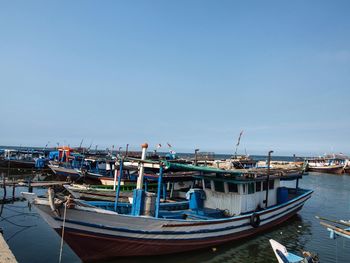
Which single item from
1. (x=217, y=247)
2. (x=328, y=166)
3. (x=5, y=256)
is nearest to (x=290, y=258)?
(x=217, y=247)

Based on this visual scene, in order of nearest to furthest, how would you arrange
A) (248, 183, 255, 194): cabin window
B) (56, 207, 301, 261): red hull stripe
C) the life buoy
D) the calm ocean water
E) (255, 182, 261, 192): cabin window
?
(56, 207, 301, 261): red hull stripe, the calm ocean water, the life buoy, (248, 183, 255, 194): cabin window, (255, 182, 261, 192): cabin window

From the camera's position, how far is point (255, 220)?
1641 cm

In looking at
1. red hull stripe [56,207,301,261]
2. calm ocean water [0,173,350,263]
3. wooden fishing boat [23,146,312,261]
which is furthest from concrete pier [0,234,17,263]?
calm ocean water [0,173,350,263]

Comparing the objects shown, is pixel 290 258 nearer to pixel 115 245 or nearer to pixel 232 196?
pixel 232 196

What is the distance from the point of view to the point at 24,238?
15.4m

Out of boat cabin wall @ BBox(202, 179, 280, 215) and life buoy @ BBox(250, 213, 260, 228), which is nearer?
life buoy @ BBox(250, 213, 260, 228)

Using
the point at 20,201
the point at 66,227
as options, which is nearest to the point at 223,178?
the point at 66,227

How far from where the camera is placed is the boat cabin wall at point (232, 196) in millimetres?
16547

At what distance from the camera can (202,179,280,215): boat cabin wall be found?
16547 mm

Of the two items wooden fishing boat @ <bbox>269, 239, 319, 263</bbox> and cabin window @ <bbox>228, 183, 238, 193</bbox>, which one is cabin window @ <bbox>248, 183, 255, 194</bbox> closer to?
cabin window @ <bbox>228, 183, 238, 193</bbox>

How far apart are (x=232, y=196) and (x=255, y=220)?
68.5 inches

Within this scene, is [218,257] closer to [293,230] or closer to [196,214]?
[196,214]

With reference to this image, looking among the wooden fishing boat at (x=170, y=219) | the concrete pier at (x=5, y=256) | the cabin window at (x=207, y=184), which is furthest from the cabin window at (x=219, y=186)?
the concrete pier at (x=5, y=256)

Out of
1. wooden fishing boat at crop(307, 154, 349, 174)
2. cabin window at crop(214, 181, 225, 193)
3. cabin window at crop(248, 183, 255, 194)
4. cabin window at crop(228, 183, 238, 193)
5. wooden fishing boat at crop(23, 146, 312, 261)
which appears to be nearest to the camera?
wooden fishing boat at crop(23, 146, 312, 261)
